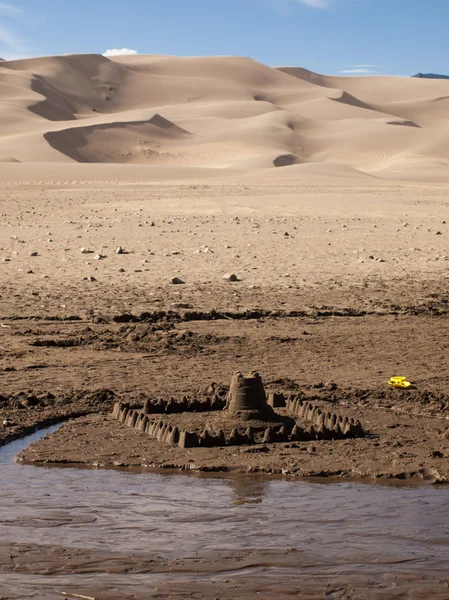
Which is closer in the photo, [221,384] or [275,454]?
[275,454]

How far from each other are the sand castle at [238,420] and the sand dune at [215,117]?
43362 mm

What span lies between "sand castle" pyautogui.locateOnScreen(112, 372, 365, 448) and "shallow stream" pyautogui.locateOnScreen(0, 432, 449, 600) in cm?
76

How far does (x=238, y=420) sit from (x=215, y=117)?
342 ft

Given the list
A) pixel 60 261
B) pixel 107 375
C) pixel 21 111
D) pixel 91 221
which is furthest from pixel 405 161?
pixel 107 375

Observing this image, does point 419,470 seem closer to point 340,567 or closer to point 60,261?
point 340,567

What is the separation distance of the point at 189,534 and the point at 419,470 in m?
1.71

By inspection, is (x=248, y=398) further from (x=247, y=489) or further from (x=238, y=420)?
(x=247, y=489)

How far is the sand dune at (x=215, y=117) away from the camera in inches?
3002

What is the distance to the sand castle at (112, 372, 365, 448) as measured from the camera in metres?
6.51

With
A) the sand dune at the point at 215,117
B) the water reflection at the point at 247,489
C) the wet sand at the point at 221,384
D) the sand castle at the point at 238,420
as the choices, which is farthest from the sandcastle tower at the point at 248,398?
the sand dune at the point at 215,117

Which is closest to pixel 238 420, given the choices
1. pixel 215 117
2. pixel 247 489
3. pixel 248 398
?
pixel 248 398

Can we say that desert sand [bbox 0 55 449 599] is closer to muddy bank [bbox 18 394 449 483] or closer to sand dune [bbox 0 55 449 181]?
muddy bank [bbox 18 394 449 483]

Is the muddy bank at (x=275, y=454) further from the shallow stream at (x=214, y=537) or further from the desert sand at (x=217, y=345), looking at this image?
the shallow stream at (x=214, y=537)

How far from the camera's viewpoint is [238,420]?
6816 mm
